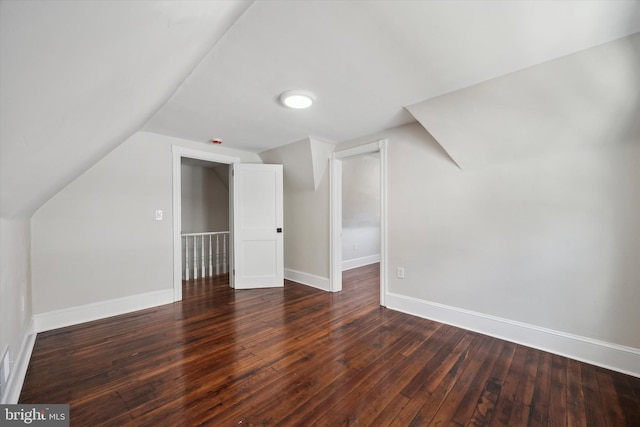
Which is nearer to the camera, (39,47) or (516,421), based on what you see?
(39,47)

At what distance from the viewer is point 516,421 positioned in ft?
4.87

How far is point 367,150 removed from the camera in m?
3.43

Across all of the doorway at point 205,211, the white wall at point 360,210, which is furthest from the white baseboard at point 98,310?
the white wall at point 360,210

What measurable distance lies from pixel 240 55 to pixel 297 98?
0.64m

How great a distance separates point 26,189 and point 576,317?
4.01 metres

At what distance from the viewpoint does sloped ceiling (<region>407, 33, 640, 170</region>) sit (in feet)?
5.50

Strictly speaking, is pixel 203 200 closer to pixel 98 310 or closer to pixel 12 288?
pixel 98 310

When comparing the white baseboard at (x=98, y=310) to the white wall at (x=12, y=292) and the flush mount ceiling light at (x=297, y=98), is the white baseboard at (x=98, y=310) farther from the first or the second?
the flush mount ceiling light at (x=297, y=98)

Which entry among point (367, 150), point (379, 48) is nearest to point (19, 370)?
point (379, 48)

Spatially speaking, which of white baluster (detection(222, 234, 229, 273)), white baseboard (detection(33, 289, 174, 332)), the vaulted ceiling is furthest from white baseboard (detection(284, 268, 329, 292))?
the vaulted ceiling

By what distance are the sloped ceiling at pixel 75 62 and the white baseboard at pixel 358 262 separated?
447 cm

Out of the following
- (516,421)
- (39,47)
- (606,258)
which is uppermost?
(39,47)

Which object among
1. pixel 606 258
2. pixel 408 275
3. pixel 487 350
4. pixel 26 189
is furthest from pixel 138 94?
pixel 606 258

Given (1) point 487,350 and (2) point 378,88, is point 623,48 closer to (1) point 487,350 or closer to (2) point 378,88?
(2) point 378,88
